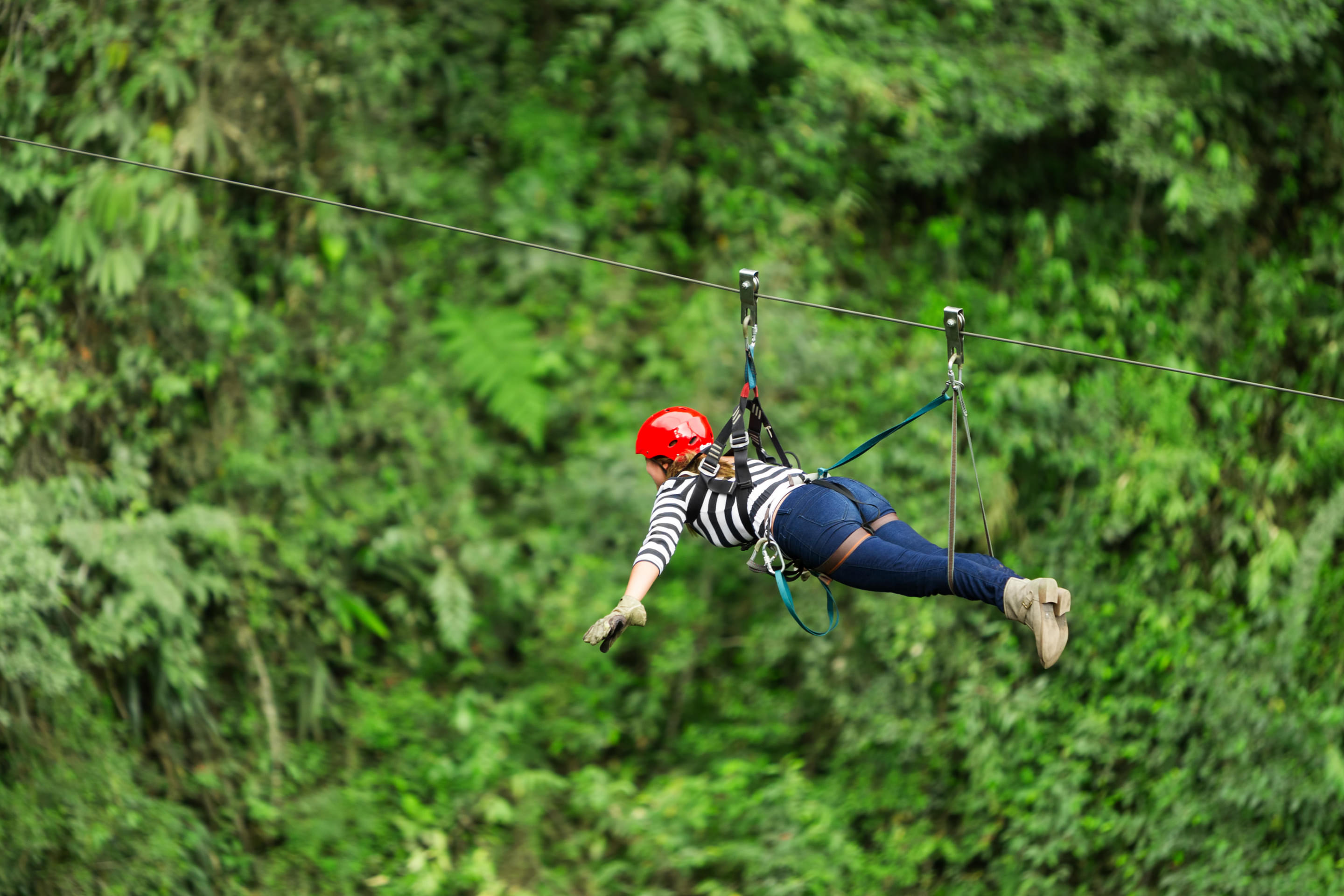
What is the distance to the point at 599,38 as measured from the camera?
9.62 meters

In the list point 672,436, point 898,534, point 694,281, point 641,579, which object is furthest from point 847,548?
point 694,281

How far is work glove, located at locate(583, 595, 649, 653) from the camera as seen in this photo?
3293 mm

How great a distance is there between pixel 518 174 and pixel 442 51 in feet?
4.19

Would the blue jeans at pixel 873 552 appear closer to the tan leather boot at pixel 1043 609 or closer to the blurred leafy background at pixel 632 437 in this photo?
the tan leather boot at pixel 1043 609

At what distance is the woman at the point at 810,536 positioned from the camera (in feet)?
10.9

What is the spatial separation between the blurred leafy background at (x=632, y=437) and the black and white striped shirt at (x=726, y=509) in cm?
429

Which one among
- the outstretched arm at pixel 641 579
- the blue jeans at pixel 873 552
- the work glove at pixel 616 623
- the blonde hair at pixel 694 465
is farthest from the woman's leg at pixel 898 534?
the work glove at pixel 616 623


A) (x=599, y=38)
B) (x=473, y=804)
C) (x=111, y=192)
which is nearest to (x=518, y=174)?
(x=599, y=38)

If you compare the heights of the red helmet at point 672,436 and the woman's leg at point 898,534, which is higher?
the red helmet at point 672,436

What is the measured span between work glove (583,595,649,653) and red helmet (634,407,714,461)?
2.53 ft

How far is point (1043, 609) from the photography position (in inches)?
129

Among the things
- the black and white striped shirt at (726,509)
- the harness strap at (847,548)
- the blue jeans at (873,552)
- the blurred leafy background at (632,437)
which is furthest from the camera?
the blurred leafy background at (632,437)

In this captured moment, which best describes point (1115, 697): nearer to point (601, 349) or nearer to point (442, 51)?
point (601, 349)

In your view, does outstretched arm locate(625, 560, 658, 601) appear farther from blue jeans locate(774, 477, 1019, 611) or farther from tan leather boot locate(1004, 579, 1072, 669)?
tan leather boot locate(1004, 579, 1072, 669)
